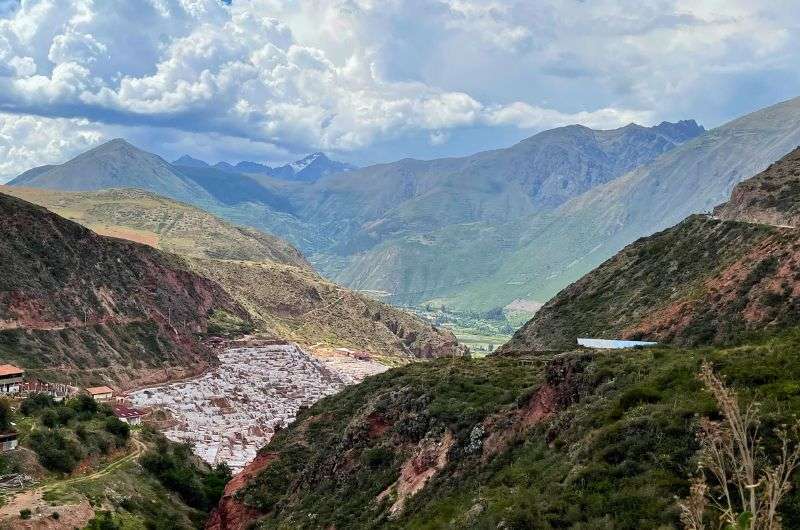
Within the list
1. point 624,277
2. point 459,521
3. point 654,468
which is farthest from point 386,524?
point 624,277

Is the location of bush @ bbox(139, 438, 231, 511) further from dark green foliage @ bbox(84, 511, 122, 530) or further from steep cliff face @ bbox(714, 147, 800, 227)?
steep cliff face @ bbox(714, 147, 800, 227)

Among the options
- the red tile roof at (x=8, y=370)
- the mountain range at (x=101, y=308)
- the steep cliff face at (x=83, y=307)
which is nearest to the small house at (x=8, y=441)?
the red tile roof at (x=8, y=370)

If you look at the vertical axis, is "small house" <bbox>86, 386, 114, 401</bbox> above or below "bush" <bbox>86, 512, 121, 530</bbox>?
above

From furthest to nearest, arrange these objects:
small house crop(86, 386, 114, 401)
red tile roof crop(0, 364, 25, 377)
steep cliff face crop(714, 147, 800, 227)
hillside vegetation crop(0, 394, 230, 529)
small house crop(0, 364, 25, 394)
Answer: small house crop(86, 386, 114, 401) → red tile roof crop(0, 364, 25, 377) → small house crop(0, 364, 25, 394) → steep cliff face crop(714, 147, 800, 227) → hillside vegetation crop(0, 394, 230, 529)

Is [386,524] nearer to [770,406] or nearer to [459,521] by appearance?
[459,521]

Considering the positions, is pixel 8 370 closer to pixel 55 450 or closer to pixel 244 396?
pixel 55 450

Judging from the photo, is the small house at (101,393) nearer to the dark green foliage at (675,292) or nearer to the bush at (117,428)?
the bush at (117,428)

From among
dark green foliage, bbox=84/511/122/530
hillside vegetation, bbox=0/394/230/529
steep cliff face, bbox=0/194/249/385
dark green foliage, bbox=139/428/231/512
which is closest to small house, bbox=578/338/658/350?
hillside vegetation, bbox=0/394/230/529
